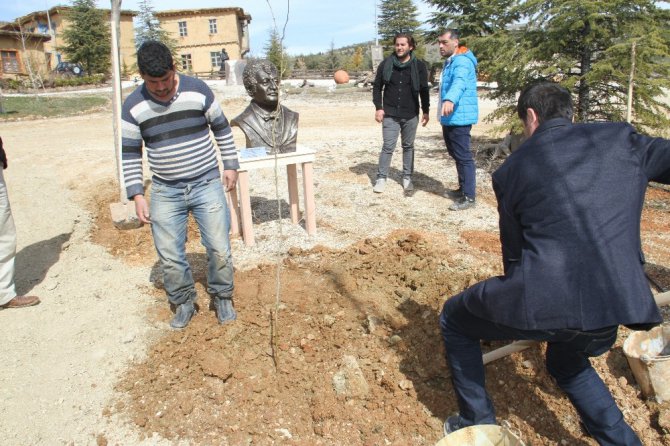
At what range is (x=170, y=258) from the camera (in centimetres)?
338

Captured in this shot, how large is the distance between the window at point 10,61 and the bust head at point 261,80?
40097mm

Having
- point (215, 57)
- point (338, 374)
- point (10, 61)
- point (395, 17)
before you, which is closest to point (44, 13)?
point (10, 61)

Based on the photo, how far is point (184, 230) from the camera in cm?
346

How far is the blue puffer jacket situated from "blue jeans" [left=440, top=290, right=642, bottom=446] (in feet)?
11.3

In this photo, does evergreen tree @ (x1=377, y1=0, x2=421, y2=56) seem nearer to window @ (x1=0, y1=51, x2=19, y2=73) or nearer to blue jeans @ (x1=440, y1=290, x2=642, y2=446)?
window @ (x1=0, y1=51, x2=19, y2=73)

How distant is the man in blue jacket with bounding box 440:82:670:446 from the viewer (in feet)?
5.92

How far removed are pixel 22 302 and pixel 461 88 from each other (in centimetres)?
451

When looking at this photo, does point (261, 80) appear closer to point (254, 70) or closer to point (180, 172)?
point (254, 70)

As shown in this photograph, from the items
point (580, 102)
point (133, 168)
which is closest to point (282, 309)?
point (133, 168)

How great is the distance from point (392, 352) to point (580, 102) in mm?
5216

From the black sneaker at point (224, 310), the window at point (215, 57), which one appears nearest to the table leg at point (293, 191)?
the black sneaker at point (224, 310)

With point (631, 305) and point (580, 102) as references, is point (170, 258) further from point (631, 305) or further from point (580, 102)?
point (580, 102)

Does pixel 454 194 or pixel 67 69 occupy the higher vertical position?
pixel 67 69

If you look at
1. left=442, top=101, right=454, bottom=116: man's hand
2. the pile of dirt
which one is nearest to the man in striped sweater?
the pile of dirt
